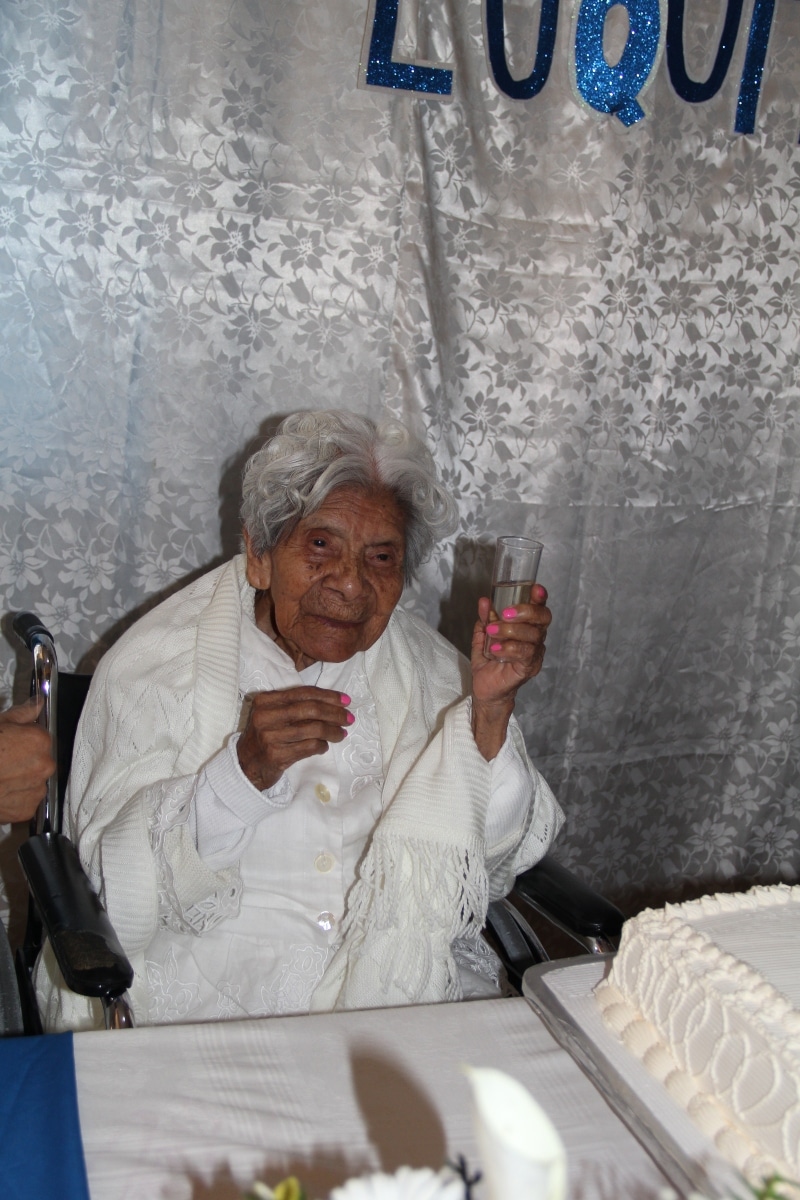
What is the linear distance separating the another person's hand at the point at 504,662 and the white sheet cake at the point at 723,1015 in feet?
1.71

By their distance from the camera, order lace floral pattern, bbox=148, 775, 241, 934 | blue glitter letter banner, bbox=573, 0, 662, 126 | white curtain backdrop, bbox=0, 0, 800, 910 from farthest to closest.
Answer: blue glitter letter banner, bbox=573, 0, 662, 126 → white curtain backdrop, bbox=0, 0, 800, 910 → lace floral pattern, bbox=148, 775, 241, 934

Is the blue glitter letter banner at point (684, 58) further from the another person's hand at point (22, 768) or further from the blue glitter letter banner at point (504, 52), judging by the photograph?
the another person's hand at point (22, 768)

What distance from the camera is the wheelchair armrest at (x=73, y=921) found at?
127 centimetres

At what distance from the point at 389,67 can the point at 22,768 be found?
1.83 meters

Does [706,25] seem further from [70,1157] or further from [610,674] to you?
[70,1157]

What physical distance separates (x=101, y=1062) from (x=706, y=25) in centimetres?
278

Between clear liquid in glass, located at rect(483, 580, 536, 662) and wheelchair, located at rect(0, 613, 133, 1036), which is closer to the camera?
wheelchair, located at rect(0, 613, 133, 1036)

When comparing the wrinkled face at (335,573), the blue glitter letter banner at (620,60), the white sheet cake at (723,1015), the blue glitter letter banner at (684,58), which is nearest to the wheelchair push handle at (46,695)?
the wrinkled face at (335,573)

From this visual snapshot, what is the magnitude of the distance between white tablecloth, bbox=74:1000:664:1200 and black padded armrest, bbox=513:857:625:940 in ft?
1.57

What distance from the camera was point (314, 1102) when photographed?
3.19 feet

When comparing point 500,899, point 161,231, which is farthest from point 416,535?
point 161,231

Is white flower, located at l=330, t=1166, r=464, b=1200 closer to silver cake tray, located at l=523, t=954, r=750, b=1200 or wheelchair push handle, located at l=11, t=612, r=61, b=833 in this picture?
silver cake tray, located at l=523, t=954, r=750, b=1200

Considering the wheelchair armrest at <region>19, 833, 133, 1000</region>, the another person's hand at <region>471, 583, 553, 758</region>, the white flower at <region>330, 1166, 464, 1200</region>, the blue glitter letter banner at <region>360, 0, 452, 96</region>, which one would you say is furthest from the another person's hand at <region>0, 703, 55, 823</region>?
the blue glitter letter banner at <region>360, 0, 452, 96</region>

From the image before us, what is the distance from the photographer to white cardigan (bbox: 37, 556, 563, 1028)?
1.60 meters
